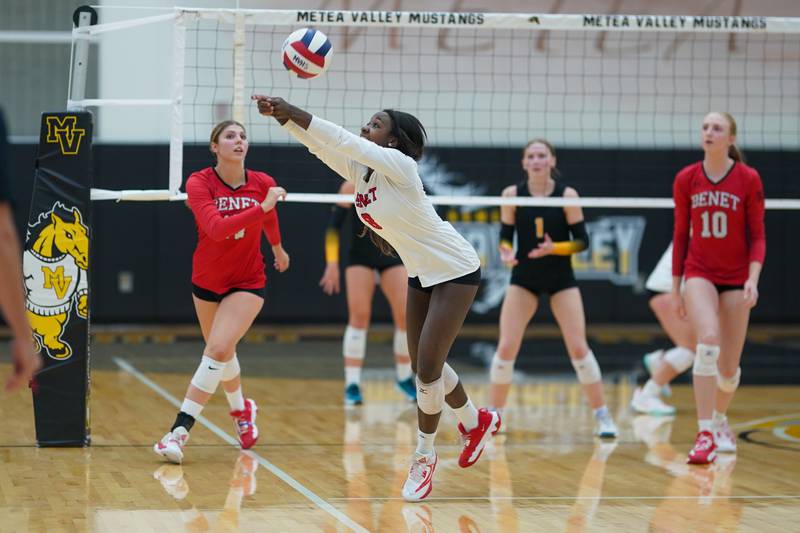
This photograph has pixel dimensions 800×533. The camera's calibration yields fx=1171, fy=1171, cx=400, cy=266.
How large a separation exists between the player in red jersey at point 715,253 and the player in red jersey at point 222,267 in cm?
259

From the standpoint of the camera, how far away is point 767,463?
7.03 meters

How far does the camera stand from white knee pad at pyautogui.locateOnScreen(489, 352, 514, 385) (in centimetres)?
796

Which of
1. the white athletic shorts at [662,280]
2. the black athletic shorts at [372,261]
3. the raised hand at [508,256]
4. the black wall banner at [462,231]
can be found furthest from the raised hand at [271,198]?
the black wall banner at [462,231]

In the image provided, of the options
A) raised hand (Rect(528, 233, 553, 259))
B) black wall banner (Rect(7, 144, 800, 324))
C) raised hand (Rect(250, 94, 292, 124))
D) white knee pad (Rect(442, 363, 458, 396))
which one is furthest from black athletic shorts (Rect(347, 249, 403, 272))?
black wall banner (Rect(7, 144, 800, 324))

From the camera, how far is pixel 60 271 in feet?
23.1

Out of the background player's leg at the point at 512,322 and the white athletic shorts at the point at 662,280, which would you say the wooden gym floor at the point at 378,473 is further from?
the white athletic shorts at the point at 662,280

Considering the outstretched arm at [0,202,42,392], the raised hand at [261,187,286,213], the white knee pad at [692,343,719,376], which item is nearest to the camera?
the outstretched arm at [0,202,42,392]

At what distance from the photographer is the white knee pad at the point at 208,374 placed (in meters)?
6.69

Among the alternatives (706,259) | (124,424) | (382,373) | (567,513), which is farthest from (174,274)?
(567,513)

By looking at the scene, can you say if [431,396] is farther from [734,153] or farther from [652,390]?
[652,390]

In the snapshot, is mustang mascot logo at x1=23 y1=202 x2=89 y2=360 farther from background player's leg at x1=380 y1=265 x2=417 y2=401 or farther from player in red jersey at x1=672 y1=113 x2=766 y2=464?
player in red jersey at x1=672 y1=113 x2=766 y2=464

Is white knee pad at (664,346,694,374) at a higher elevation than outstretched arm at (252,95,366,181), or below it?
below

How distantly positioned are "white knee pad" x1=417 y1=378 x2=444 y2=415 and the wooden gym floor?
452 mm

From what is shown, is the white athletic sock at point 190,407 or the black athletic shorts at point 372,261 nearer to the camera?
the white athletic sock at point 190,407
